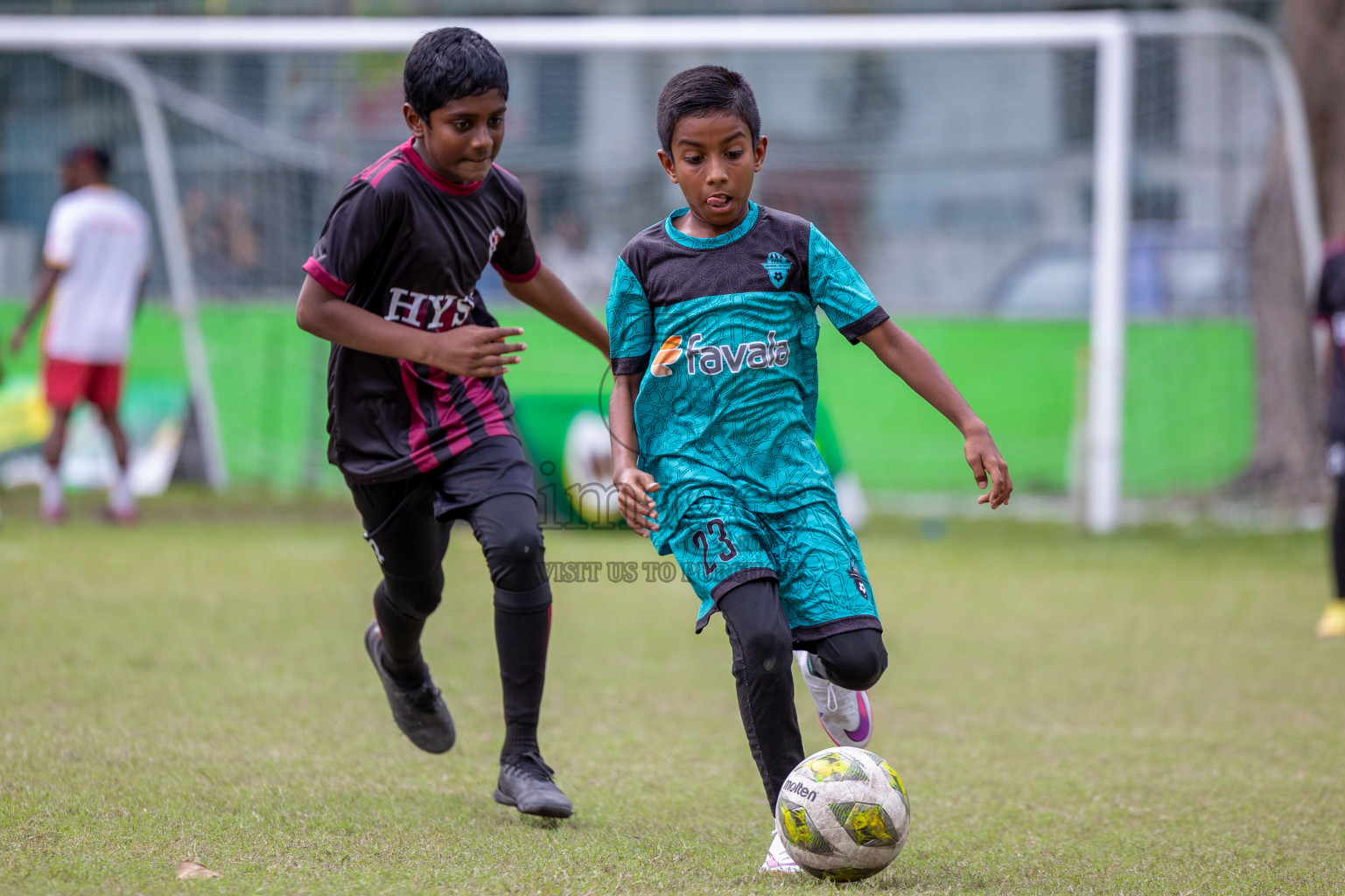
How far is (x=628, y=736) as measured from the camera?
15.8ft

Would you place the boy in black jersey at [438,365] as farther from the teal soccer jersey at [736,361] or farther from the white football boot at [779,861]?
the white football boot at [779,861]

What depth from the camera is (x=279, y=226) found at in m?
12.3

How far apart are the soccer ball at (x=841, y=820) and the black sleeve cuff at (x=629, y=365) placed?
103 centimetres

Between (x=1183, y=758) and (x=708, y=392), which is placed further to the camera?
(x=1183, y=758)

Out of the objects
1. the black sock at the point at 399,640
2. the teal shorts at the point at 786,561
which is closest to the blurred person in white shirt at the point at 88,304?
the black sock at the point at 399,640

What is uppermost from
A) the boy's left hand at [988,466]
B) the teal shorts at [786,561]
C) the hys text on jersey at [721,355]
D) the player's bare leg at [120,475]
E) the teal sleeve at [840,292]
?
the teal sleeve at [840,292]

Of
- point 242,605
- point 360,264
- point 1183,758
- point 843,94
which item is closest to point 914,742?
point 1183,758

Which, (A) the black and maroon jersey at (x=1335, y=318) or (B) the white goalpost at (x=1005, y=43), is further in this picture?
(B) the white goalpost at (x=1005, y=43)

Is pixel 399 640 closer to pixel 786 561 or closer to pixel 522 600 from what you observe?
pixel 522 600

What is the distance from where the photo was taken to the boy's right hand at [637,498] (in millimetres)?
3242

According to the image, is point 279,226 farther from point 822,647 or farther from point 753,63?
point 822,647

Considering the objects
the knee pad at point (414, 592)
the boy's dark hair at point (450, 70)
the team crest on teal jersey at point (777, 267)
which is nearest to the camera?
the team crest on teal jersey at point (777, 267)

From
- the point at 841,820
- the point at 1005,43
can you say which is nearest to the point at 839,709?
the point at 841,820

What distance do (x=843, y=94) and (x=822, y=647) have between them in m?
9.86
